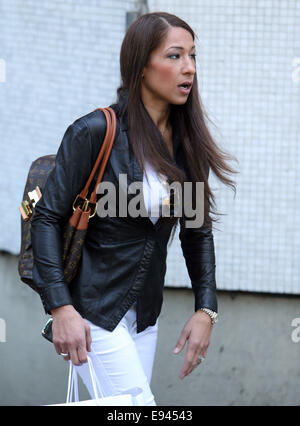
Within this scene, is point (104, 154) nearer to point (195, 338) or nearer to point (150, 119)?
point (150, 119)

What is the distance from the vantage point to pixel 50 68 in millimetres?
4246

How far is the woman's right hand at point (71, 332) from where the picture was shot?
2.40 meters

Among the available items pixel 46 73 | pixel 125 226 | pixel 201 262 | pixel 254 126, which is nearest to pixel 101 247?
pixel 125 226

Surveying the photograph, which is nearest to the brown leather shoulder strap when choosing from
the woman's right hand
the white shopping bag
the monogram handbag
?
the monogram handbag

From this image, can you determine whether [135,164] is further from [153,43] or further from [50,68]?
[50,68]

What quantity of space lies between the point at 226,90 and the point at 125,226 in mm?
1732

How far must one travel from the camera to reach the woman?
8.08ft

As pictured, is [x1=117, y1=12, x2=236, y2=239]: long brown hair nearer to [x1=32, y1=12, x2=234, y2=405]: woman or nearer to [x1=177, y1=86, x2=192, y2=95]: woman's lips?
[x1=32, y1=12, x2=234, y2=405]: woman

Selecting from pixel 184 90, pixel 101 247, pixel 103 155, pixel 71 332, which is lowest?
pixel 71 332

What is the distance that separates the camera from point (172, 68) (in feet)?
8.53

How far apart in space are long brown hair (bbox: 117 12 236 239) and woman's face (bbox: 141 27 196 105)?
0.08 feet

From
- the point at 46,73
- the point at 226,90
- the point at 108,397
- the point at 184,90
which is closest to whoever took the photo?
the point at 108,397

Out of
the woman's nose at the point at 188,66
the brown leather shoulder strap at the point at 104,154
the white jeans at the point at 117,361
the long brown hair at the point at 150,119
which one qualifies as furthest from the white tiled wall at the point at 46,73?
the white jeans at the point at 117,361

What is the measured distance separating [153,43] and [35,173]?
2.04 ft
